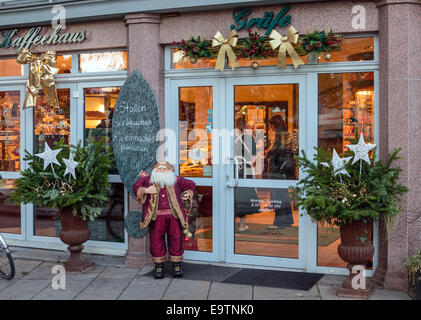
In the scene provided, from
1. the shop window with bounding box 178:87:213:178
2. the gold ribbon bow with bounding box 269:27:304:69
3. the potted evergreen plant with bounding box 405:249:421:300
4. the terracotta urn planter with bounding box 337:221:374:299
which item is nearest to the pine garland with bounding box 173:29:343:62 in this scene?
the gold ribbon bow with bounding box 269:27:304:69

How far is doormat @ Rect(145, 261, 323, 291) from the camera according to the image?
574 centimetres

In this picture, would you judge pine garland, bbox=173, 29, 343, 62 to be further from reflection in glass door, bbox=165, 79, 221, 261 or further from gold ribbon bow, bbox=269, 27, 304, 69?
reflection in glass door, bbox=165, 79, 221, 261

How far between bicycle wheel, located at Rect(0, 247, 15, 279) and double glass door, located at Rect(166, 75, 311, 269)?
2228 mm

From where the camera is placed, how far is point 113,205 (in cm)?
719

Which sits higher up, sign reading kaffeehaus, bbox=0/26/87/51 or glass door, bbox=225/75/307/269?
sign reading kaffeehaus, bbox=0/26/87/51

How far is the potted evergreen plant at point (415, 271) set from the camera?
508cm

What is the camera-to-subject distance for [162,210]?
233 inches

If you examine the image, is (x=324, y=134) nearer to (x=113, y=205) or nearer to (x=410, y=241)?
(x=410, y=241)

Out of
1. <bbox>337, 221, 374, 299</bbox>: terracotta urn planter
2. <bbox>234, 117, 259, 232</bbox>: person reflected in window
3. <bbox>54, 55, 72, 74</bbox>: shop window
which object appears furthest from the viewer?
<bbox>54, 55, 72, 74</bbox>: shop window

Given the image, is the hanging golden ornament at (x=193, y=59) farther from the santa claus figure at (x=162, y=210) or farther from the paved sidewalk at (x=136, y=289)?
the paved sidewalk at (x=136, y=289)

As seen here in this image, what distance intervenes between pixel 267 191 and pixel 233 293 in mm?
1489

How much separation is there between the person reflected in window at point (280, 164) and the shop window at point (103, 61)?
2.29m

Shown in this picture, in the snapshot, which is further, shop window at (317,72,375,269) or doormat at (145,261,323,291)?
shop window at (317,72,375,269)
